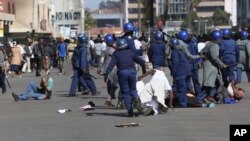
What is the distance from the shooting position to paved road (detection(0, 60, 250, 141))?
13211 mm

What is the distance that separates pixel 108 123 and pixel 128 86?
1126 millimetres

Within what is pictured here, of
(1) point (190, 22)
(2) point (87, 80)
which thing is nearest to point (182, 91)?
(2) point (87, 80)

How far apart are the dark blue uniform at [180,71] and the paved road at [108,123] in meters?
0.47

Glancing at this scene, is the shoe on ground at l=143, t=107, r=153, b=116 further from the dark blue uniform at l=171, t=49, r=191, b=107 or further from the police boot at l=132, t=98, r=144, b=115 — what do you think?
the dark blue uniform at l=171, t=49, r=191, b=107

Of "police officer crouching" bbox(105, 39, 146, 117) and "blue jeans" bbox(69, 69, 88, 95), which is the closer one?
"police officer crouching" bbox(105, 39, 146, 117)

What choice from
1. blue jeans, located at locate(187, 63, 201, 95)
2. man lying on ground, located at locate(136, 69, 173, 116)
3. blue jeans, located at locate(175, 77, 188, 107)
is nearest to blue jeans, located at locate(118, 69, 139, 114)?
man lying on ground, located at locate(136, 69, 173, 116)

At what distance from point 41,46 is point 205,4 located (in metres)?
157

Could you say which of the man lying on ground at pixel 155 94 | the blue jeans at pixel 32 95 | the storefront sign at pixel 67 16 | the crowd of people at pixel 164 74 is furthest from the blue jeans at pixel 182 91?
the storefront sign at pixel 67 16

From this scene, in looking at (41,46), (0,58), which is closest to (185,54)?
(0,58)

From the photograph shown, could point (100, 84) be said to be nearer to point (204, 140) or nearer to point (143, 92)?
point (143, 92)

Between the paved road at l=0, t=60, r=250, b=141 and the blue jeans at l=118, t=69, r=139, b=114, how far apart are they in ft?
1.10

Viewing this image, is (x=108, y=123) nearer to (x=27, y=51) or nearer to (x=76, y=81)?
(x=76, y=81)

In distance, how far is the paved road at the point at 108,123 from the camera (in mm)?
13211

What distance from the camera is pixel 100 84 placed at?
28.2 meters
